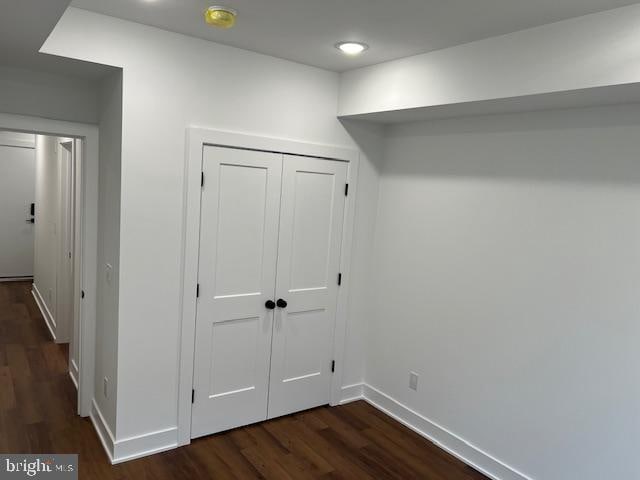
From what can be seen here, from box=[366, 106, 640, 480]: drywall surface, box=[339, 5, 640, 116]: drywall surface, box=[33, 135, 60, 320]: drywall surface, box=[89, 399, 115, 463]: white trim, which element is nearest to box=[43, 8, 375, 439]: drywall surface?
box=[89, 399, 115, 463]: white trim

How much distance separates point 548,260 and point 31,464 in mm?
3228

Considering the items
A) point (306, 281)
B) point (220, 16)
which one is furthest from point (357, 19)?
point (306, 281)

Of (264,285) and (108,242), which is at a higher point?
(108,242)

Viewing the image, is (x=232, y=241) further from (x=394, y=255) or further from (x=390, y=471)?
(x=390, y=471)

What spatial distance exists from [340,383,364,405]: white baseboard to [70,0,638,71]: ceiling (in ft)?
8.37

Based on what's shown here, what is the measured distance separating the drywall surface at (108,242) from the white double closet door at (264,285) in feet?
1.64

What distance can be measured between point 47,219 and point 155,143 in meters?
3.49

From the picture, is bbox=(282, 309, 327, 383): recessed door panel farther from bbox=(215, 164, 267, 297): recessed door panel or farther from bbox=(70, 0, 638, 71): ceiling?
bbox=(70, 0, 638, 71): ceiling

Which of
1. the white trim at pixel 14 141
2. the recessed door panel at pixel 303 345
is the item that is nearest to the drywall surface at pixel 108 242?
the recessed door panel at pixel 303 345

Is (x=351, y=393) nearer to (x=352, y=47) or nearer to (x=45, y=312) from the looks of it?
(x=352, y=47)

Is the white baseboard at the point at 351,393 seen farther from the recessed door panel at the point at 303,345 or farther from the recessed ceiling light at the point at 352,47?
the recessed ceiling light at the point at 352,47

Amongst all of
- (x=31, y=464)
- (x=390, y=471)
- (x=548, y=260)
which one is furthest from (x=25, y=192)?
(x=548, y=260)

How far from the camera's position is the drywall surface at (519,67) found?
198 cm

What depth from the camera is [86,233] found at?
324 cm
